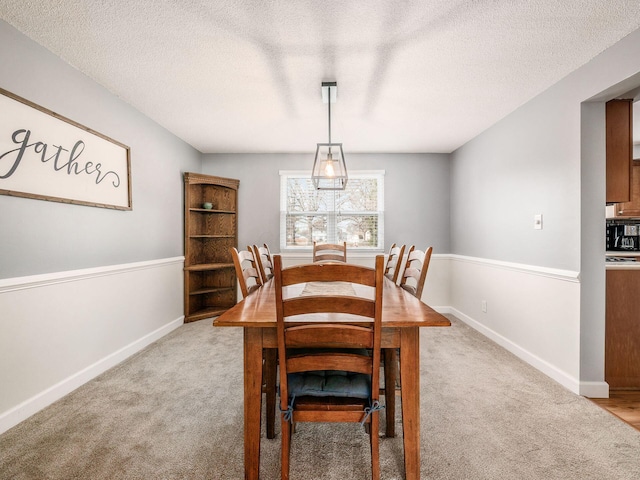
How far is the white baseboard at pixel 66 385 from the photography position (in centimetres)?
182

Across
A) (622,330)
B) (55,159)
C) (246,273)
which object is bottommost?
(622,330)

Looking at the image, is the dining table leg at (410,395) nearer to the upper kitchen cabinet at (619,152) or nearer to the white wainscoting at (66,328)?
the upper kitchen cabinet at (619,152)

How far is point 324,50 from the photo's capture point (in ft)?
6.79

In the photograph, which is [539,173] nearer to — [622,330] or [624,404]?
[622,330]

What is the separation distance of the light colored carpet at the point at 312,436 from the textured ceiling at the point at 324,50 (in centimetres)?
236

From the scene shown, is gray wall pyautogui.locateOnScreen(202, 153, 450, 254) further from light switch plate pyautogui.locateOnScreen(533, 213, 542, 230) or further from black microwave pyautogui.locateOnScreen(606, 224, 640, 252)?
black microwave pyautogui.locateOnScreen(606, 224, 640, 252)

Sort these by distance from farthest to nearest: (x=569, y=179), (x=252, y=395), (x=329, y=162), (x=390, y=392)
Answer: (x=329, y=162), (x=569, y=179), (x=390, y=392), (x=252, y=395)

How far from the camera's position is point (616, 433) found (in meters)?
1.75

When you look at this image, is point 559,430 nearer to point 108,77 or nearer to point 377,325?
point 377,325

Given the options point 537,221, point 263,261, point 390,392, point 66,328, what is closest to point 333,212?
point 263,261

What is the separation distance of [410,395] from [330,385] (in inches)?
14.0

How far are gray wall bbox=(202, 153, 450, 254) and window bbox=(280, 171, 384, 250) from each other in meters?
0.14

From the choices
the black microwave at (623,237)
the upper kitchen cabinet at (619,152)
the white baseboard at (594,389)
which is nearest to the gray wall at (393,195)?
the black microwave at (623,237)

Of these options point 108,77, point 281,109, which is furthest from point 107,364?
point 281,109
